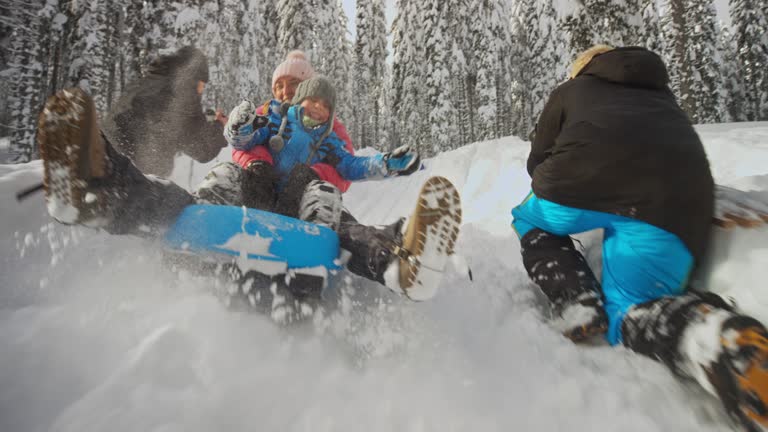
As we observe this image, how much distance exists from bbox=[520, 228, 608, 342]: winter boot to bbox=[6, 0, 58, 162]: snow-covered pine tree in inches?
534

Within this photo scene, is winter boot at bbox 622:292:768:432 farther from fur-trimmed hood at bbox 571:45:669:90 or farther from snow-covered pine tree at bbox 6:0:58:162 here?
snow-covered pine tree at bbox 6:0:58:162

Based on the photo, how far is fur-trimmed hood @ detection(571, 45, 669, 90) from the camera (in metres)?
1.74

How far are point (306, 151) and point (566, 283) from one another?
1832 mm

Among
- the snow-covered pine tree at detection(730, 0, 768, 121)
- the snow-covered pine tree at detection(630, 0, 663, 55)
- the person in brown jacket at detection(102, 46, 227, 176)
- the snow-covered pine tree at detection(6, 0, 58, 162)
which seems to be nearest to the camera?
the person in brown jacket at detection(102, 46, 227, 176)

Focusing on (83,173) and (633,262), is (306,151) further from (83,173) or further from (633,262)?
(633,262)

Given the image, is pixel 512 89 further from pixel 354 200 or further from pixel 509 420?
pixel 509 420

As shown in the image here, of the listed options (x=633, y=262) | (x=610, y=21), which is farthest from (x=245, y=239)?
(x=610, y=21)

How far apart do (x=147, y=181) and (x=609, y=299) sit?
202 cm

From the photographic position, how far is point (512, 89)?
29.0m

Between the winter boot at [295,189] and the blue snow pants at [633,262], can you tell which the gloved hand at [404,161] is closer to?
the winter boot at [295,189]

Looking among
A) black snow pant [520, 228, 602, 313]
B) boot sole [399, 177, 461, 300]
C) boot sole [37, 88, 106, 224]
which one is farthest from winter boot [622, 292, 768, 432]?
boot sole [37, 88, 106, 224]

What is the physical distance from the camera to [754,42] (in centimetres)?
2152

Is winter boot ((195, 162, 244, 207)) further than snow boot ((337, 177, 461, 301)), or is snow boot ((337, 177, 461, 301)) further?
winter boot ((195, 162, 244, 207))

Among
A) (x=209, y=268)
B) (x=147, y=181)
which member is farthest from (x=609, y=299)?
(x=147, y=181)
